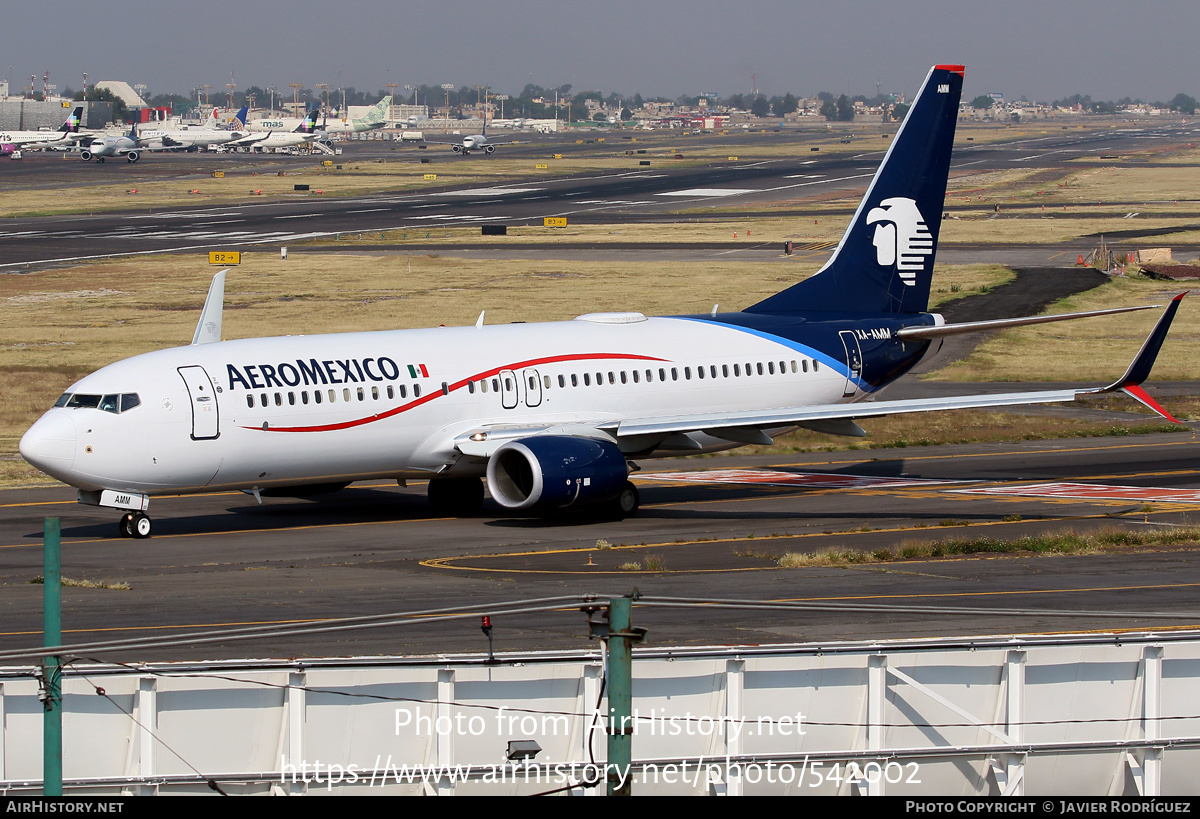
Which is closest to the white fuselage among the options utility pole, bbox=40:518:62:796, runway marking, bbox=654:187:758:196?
utility pole, bbox=40:518:62:796

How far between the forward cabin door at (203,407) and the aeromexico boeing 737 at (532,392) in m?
0.04

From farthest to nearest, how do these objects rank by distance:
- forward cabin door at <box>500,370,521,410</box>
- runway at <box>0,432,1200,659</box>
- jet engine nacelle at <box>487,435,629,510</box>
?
1. forward cabin door at <box>500,370,521,410</box>
2. jet engine nacelle at <box>487,435,629,510</box>
3. runway at <box>0,432,1200,659</box>

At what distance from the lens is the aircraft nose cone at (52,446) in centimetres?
3538

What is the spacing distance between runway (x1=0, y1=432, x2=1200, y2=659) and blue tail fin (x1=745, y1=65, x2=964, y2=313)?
5807 millimetres

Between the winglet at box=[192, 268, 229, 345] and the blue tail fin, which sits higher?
the blue tail fin

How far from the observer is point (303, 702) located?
51.2 ft

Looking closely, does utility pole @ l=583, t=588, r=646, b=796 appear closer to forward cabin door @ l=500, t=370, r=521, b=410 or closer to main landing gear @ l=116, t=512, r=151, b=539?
main landing gear @ l=116, t=512, r=151, b=539

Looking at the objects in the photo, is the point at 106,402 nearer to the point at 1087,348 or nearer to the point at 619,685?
the point at 619,685

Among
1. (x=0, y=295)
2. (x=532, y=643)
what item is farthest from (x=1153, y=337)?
(x=0, y=295)

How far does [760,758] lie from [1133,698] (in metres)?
4.98

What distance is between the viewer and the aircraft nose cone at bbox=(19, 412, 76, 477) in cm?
3538

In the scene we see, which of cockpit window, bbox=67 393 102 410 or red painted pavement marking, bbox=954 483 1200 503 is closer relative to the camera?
cockpit window, bbox=67 393 102 410

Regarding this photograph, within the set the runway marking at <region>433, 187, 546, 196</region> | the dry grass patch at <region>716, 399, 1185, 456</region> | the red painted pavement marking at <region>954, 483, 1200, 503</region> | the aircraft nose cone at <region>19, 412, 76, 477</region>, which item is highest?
the runway marking at <region>433, 187, 546, 196</region>

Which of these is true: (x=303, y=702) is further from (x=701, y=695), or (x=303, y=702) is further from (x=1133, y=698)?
(x=1133, y=698)
